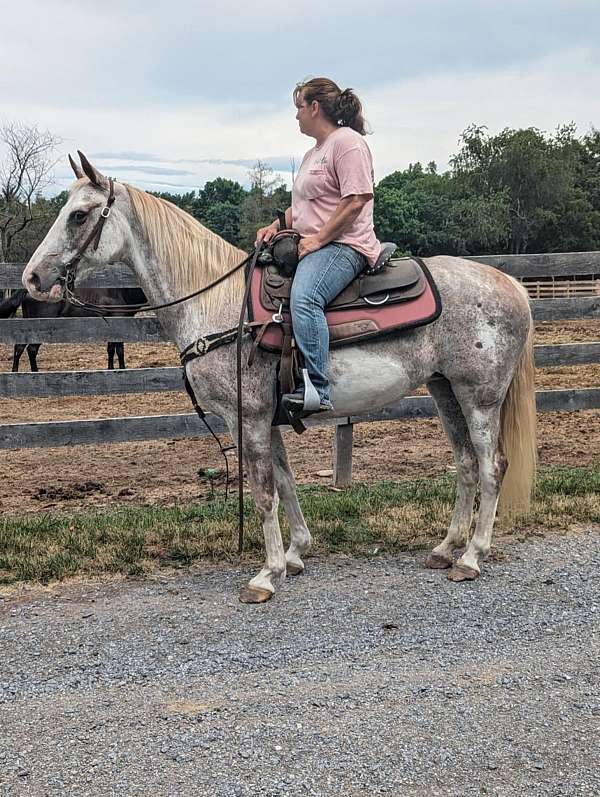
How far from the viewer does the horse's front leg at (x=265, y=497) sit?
13.9ft

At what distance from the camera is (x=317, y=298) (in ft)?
13.3

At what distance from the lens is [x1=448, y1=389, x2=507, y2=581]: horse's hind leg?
15.0 feet

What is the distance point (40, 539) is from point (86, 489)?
1725 millimetres

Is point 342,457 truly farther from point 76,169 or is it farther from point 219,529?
point 76,169

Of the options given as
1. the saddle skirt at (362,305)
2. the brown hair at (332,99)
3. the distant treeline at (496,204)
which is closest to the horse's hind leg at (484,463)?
the saddle skirt at (362,305)

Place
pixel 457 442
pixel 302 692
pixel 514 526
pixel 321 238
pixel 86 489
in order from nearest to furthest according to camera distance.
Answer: pixel 302 692
pixel 321 238
pixel 457 442
pixel 514 526
pixel 86 489

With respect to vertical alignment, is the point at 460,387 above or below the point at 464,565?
above

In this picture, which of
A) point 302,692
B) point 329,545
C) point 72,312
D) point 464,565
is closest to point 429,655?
point 302,692

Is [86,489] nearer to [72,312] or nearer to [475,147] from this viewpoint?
[72,312]

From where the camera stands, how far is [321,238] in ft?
13.4

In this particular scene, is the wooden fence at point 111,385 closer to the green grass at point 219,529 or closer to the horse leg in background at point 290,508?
the green grass at point 219,529

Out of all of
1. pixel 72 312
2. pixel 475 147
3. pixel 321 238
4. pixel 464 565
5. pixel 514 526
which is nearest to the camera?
pixel 321 238

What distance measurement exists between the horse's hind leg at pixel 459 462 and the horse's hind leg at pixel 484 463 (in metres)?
0.17

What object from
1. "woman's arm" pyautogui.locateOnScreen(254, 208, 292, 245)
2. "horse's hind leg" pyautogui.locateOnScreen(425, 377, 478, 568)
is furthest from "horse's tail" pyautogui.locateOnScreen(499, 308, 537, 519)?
"woman's arm" pyautogui.locateOnScreen(254, 208, 292, 245)
